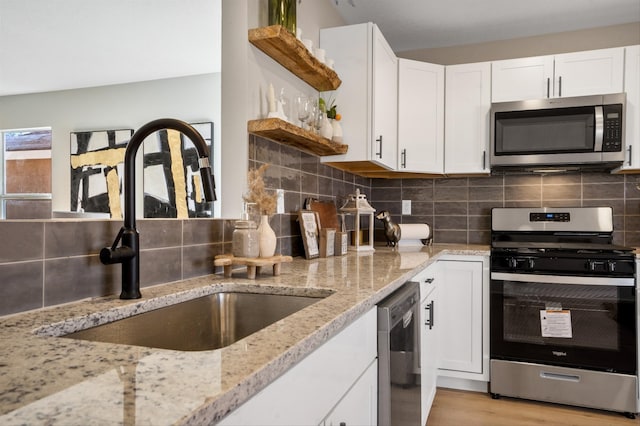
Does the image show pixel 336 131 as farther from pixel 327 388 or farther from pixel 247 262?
pixel 327 388

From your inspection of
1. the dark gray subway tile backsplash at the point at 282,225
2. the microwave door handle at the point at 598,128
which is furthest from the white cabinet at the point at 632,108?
the dark gray subway tile backsplash at the point at 282,225

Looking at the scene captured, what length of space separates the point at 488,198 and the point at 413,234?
69cm

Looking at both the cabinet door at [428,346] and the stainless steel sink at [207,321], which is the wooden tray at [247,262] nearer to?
the stainless steel sink at [207,321]

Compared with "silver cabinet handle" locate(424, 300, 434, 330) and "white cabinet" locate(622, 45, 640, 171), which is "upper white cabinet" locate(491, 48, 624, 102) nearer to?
"white cabinet" locate(622, 45, 640, 171)

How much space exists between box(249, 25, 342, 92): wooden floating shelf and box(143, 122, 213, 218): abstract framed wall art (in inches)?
25.2

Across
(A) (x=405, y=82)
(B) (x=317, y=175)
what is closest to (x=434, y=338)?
(B) (x=317, y=175)

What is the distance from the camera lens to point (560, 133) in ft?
9.42

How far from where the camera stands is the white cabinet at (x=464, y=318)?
281cm

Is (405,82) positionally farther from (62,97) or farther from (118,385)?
(118,385)

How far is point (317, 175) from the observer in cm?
264

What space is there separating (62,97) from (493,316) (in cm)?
248

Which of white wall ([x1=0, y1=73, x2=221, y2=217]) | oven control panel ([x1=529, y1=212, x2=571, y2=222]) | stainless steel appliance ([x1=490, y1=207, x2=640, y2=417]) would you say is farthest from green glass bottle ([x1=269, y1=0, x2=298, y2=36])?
oven control panel ([x1=529, y1=212, x2=571, y2=222])

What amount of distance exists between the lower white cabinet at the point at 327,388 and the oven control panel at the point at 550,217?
2.26 meters

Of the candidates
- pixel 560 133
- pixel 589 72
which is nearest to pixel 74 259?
pixel 560 133
